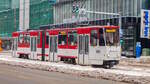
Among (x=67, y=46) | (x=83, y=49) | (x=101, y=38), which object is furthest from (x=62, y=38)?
(x=101, y=38)

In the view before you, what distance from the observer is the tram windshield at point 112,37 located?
30484 mm

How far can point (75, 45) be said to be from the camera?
34.0 meters

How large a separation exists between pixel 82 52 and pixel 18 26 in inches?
3370

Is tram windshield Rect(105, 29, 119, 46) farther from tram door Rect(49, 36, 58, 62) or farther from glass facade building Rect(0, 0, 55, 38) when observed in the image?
glass facade building Rect(0, 0, 55, 38)

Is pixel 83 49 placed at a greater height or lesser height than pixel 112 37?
lesser

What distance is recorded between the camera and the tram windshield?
30484 mm

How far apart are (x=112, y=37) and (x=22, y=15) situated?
86.3 metres

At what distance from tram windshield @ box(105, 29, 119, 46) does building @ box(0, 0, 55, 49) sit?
220ft

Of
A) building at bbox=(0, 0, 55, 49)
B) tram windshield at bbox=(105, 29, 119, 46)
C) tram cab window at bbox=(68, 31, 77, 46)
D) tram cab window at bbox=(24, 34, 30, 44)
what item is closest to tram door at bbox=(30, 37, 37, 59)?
tram cab window at bbox=(24, 34, 30, 44)

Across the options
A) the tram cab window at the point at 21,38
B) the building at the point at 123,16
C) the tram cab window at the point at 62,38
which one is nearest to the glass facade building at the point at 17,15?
the building at the point at 123,16

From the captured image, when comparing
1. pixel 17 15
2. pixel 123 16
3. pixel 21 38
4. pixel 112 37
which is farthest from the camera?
pixel 17 15

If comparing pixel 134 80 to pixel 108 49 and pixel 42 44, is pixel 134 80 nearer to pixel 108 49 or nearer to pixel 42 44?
pixel 108 49

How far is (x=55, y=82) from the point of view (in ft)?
62.3

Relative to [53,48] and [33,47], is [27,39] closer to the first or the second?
[33,47]
